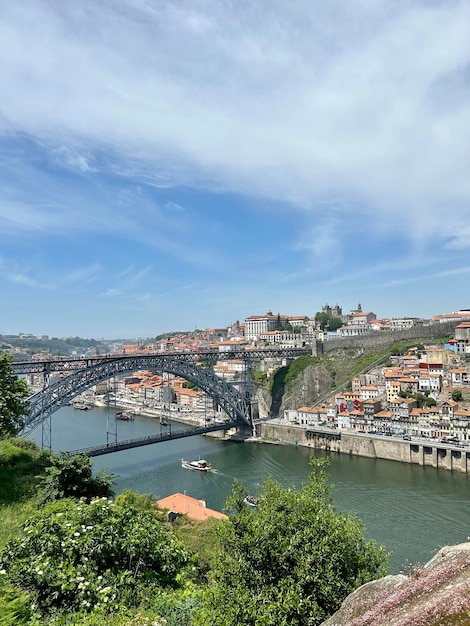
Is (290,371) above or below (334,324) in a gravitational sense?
below

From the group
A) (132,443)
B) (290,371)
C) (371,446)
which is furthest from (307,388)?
(132,443)

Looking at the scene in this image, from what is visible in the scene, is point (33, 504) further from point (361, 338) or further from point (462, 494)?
point (361, 338)

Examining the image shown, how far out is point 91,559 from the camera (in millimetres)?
3174

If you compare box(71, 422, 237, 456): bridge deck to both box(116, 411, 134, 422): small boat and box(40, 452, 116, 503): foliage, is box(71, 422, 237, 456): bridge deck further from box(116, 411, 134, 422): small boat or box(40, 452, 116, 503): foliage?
box(116, 411, 134, 422): small boat

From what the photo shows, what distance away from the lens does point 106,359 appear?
1977cm

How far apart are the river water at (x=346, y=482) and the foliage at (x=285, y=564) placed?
5844 mm

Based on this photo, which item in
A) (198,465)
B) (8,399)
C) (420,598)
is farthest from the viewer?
(198,465)

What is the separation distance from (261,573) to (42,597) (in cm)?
158

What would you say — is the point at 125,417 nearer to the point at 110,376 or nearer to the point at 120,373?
the point at 120,373

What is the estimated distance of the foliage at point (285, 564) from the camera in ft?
9.96

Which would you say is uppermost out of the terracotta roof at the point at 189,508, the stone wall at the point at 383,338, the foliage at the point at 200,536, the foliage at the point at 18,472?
the stone wall at the point at 383,338

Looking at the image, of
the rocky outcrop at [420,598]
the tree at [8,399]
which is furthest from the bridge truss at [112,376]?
the rocky outcrop at [420,598]

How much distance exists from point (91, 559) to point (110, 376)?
16.9 m

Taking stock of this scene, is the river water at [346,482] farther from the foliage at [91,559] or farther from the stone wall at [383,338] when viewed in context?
the stone wall at [383,338]
